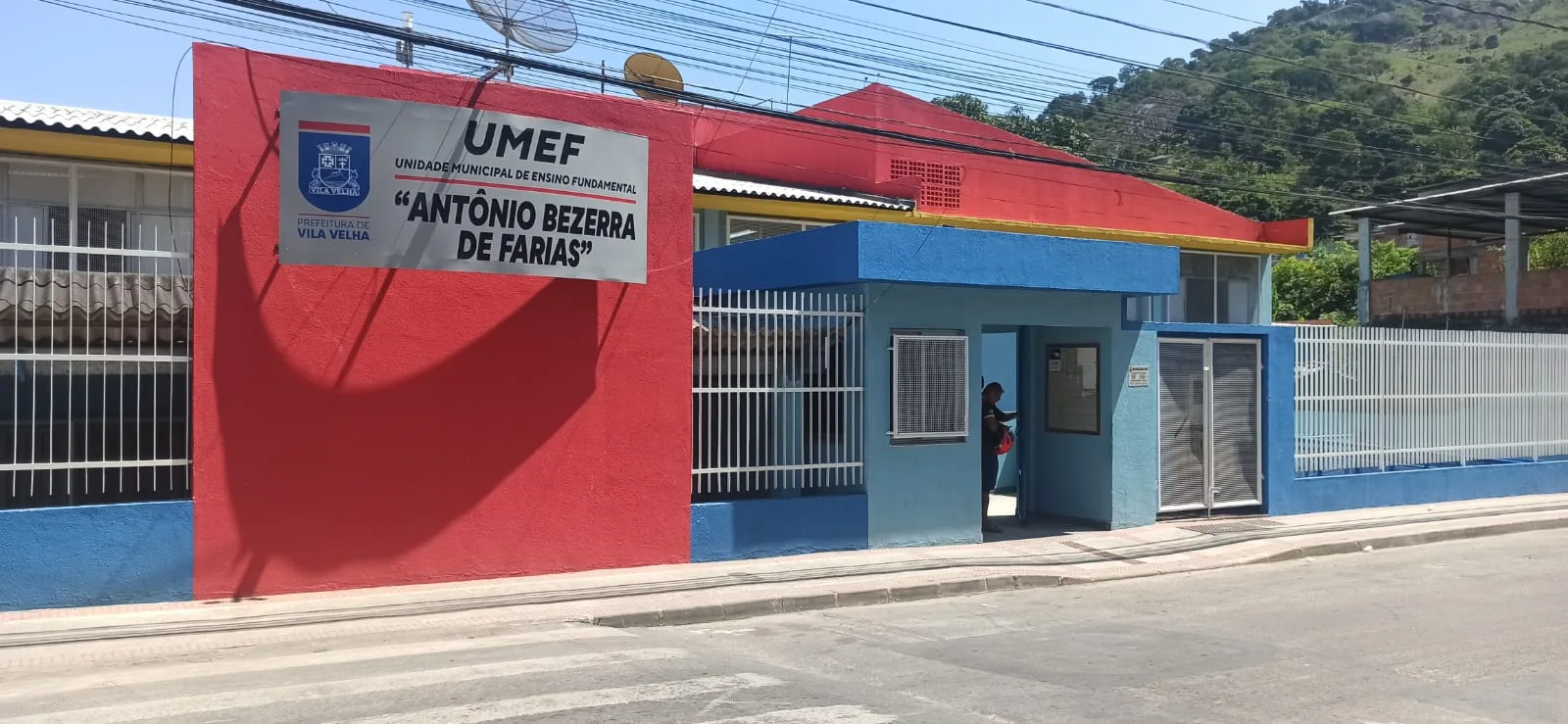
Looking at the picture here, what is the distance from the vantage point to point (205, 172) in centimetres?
893

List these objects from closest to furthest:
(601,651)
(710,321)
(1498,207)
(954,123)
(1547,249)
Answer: (601,651) → (710,321) → (954,123) → (1498,207) → (1547,249)

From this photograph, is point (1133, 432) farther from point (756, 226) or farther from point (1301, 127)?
point (1301, 127)

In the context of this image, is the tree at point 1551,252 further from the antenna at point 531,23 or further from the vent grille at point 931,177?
the antenna at point 531,23

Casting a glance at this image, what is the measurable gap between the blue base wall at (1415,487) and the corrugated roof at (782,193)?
6633 mm

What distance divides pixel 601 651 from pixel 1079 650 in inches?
122

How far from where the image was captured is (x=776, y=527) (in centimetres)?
1112

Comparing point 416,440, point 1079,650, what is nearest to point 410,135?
point 416,440

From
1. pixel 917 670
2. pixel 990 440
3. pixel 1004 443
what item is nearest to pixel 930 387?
pixel 990 440

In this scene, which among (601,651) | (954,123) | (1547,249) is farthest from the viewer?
(1547,249)

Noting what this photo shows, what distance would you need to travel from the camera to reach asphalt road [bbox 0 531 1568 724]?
19.5 feet

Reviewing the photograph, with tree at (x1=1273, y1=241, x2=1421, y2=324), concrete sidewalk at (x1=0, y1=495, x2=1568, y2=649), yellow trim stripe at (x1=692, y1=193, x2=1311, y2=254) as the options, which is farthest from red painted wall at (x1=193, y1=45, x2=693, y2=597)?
tree at (x1=1273, y1=241, x2=1421, y2=324)

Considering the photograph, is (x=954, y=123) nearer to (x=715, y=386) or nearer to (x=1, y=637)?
(x=715, y=386)

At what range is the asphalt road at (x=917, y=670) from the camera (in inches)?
234

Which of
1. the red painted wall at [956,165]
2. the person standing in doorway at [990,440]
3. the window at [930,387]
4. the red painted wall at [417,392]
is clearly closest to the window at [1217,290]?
the red painted wall at [956,165]
